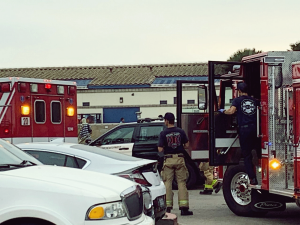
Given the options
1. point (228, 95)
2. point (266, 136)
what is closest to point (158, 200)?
point (266, 136)

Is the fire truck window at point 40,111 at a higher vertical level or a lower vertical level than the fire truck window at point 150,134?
higher

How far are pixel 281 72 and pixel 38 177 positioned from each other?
5603mm

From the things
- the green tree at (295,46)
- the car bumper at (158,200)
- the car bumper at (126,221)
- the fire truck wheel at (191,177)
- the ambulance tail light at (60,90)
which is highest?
the green tree at (295,46)

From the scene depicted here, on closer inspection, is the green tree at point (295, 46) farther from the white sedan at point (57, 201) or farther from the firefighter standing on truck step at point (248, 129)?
the white sedan at point (57, 201)

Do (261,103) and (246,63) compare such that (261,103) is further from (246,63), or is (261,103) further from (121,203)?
(121,203)

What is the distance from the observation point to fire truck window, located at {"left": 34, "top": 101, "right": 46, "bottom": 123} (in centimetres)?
1519

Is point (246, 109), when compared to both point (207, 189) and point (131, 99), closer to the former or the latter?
point (207, 189)

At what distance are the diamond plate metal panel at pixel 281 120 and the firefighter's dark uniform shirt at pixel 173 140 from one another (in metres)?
1.65

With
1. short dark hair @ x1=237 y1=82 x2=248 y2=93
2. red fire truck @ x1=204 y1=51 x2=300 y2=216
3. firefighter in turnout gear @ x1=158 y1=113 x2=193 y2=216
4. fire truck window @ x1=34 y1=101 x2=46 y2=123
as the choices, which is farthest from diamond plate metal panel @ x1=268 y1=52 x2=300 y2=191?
fire truck window @ x1=34 y1=101 x2=46 y2=123

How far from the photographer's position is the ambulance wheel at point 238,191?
10977 mm

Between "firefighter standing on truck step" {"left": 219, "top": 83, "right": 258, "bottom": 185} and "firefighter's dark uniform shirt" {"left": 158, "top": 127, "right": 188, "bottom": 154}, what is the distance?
1067mm

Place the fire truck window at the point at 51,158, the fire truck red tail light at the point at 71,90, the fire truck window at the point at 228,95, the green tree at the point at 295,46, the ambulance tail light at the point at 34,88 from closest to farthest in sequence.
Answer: the fire truck window at the point at 51,158 → the fire truck window at the point at 228,95 → the ambulance tail light at the point at 34,88 → the fire truck red tail light at the point at 71,90 → the green tree at the point at 295,46

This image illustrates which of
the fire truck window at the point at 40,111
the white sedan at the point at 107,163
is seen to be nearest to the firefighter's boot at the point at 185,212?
the white sedan at the point at 107,163

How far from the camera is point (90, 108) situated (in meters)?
45.4
